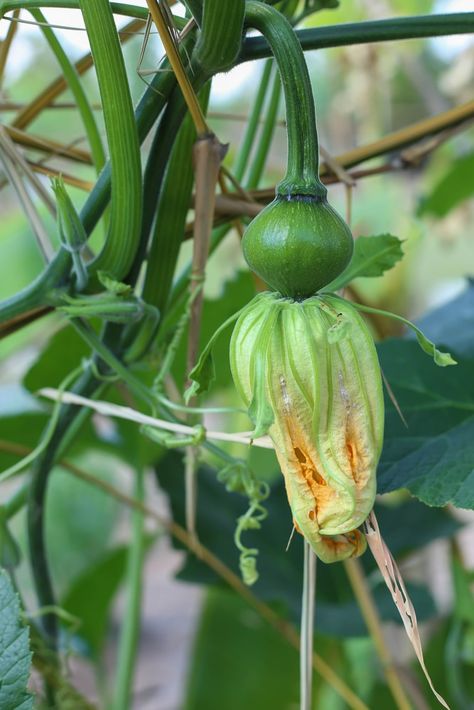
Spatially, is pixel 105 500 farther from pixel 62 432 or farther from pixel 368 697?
pixel 62 432

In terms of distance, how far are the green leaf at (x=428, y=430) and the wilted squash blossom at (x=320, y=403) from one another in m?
0.10

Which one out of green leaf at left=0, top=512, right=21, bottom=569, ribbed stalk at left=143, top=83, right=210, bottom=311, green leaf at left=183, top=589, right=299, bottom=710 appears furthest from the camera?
green leaf at left=183, top=589, right=299, bottom=710

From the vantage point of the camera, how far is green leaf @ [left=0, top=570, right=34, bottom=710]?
0.31 metres

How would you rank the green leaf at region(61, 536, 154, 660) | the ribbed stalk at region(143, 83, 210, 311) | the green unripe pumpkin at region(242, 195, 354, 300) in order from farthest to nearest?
the green leaf at region(61, 536, 154, 660)
the ribbed stalk at region(143, 83, 210, 311)
the green unripe pumpkin at region(242, 195, 354, 300)

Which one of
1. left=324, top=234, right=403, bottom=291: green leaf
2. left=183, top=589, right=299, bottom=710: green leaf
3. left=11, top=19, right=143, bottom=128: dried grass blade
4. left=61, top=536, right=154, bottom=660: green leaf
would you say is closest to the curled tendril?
left=324, top=234, right=403, bottom=291: green leaf

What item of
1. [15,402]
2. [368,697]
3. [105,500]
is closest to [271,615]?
[368,697]

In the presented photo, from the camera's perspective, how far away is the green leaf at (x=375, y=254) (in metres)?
0.37

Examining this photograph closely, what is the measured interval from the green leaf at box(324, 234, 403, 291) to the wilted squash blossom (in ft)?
0.39

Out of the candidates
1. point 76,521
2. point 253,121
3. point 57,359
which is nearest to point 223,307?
point 57,359

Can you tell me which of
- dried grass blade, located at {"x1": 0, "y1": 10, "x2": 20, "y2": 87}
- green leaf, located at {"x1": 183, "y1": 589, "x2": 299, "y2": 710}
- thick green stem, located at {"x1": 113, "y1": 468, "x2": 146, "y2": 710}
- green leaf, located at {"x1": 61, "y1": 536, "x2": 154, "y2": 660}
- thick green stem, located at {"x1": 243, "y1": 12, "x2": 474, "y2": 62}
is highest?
dried grass blade, located at {"x1": 0, "y1": 10, "x2": 20, "y2": 87}

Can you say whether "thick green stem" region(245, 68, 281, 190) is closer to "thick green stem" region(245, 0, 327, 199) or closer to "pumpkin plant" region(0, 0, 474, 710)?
"pumpkin plant" region(0, 0, 474, 710)

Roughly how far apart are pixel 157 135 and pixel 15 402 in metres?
0.50

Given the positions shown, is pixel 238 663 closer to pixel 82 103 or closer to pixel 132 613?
pixel 132 613

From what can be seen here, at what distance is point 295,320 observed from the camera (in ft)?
0.83
